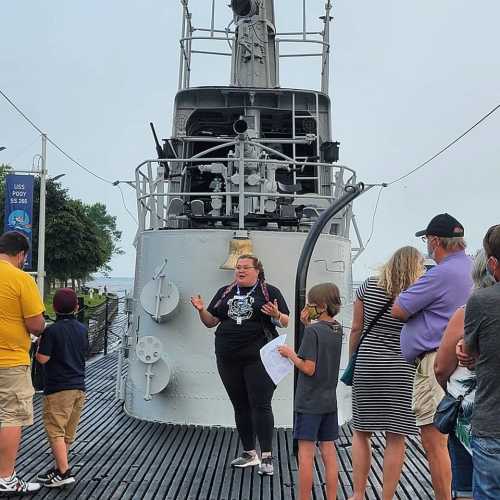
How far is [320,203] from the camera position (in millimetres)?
8953

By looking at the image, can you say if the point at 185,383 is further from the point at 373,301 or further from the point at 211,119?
the point at 211,119

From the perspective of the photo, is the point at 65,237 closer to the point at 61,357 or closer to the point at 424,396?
the point at 61,357

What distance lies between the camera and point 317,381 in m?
3.94

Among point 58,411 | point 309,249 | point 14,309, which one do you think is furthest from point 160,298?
point 309,249

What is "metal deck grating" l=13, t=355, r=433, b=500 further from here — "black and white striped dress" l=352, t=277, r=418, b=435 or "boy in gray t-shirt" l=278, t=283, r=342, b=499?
"black and white striped dress" l=352, t=277, r=418, b=435

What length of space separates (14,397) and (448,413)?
9.66 feet

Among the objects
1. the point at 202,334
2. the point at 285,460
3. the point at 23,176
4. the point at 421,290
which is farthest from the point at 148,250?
the point at 23,176

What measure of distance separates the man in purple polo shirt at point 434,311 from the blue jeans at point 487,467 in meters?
1.25

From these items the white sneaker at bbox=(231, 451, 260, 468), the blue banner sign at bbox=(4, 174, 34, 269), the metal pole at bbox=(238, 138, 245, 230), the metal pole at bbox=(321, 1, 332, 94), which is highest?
the metal pole at bbox=(321, 1, 332, 94)

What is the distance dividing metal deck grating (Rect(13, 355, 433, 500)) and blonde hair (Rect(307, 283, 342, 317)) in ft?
4.80

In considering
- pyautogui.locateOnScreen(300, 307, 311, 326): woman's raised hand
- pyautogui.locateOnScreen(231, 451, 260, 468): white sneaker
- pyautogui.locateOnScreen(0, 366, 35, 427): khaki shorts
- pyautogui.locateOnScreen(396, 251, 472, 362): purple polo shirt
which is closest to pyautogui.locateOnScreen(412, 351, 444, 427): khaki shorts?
pyautogui.locateOnScreen(396, 251, 472, 362): purple polo shirt

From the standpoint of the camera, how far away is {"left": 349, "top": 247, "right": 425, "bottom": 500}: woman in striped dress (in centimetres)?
391

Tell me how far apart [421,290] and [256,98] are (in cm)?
633

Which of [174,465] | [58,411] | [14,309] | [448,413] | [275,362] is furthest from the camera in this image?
[174,465]
